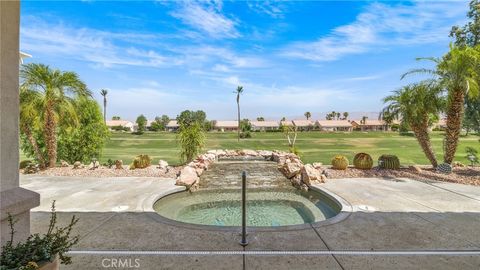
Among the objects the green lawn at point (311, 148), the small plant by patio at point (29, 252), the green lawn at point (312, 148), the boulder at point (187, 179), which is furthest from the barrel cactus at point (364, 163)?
the small plant by patio at point (29, 252)

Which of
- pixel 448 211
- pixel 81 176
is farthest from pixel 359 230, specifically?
pixel 81 176

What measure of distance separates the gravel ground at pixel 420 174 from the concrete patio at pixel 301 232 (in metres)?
2.00

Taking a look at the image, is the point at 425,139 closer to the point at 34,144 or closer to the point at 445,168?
the point at 445,168

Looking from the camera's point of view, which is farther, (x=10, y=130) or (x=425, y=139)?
(x=425, y=139)

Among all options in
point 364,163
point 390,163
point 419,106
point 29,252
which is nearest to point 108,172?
point 29,252

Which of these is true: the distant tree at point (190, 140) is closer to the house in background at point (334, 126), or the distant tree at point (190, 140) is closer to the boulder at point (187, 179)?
the boulder at point (187, 179)

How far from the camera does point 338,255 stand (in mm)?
3768

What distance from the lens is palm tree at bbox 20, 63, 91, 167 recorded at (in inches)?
402

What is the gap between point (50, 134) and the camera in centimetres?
1080

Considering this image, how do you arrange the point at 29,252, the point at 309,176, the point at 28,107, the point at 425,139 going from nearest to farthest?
the point at 29,252, the point at 309,176, the point at 28,107, the point at 425,139

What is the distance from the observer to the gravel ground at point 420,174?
9.36 m

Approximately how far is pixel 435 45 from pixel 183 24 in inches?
474

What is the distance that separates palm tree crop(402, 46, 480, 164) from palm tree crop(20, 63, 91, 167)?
1446cm

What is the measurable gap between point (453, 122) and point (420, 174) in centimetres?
246
